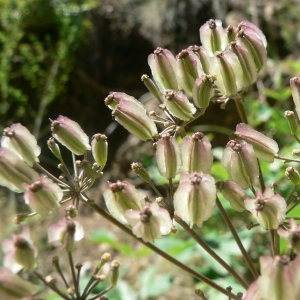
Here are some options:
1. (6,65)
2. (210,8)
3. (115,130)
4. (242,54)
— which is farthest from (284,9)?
(242,54)

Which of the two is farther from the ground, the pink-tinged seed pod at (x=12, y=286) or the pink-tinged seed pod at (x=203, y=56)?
the pink-tinged seed pod at (x=203, y=56)

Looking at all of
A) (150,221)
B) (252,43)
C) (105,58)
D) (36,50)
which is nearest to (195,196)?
(150,221)

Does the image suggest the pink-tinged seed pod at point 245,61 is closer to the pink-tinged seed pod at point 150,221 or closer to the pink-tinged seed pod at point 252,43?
the pink-tinged seed pod at point 252,43

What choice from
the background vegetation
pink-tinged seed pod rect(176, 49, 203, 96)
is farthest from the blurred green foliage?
pink-tinged seed pod rect(176, 49, 203, 96)

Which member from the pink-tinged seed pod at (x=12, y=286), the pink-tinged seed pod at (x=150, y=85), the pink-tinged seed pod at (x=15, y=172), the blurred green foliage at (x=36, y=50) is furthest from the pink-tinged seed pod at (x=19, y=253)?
the blurred green foliage at (x=36, y=50)

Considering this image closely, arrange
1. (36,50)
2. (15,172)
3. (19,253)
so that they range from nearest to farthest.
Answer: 1. (19,253)
2. (15,172)
3. (36,50)

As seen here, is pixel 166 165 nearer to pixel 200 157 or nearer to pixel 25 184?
pixel 200 157

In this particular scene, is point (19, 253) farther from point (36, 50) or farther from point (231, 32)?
point (36, 50)
